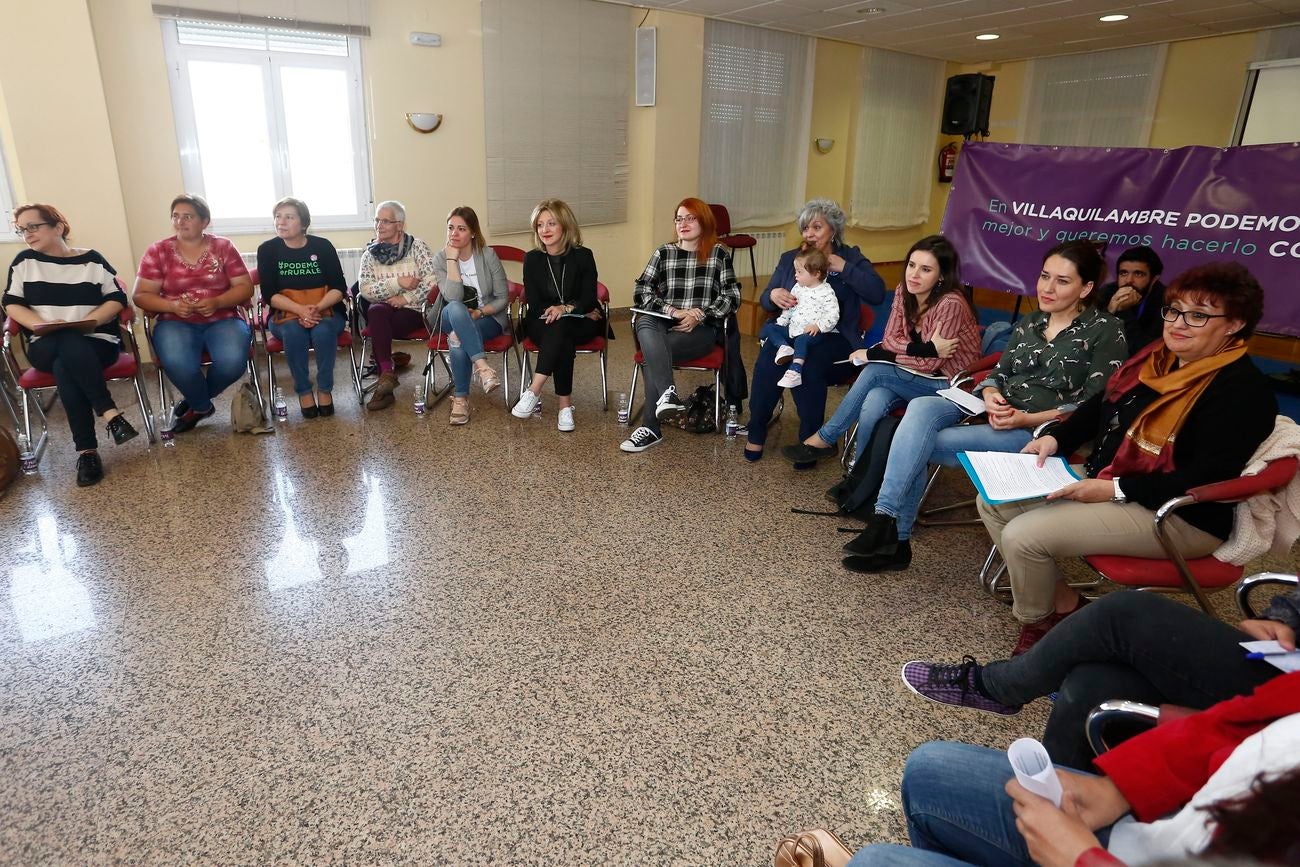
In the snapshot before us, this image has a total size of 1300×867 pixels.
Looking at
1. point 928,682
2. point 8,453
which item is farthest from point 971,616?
point 8,453

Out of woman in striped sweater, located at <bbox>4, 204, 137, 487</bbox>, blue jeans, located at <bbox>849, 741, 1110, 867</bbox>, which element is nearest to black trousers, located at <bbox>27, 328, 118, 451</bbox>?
woman in striped sweater, located at <bbox>4, 204, 137, 487</bbox>

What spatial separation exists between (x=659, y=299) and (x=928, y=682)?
2.56 metres

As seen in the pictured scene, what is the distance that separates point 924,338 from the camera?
3.22 m

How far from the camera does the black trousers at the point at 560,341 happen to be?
4.15m

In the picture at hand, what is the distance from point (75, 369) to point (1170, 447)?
4284mm

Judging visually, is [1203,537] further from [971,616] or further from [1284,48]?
[1284,48]

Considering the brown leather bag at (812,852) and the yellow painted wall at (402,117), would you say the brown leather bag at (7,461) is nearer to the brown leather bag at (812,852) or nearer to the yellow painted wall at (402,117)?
the yellow painted wall at (402,117)

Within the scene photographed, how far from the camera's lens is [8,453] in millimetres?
3328

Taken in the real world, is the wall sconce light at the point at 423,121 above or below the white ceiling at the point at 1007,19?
below

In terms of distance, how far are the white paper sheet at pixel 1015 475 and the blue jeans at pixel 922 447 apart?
0.23 m

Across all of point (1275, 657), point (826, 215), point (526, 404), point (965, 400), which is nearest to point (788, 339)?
point (826, 215)

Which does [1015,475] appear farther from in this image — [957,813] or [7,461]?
[7,461]

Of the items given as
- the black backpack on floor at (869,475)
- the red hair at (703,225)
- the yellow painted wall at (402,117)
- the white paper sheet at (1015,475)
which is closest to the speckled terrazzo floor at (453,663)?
the black backpack on floor at (869,475)

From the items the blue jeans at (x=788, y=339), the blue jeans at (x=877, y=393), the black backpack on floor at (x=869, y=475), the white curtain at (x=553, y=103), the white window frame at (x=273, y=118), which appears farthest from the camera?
the white curtain at (x=553, y=103)
